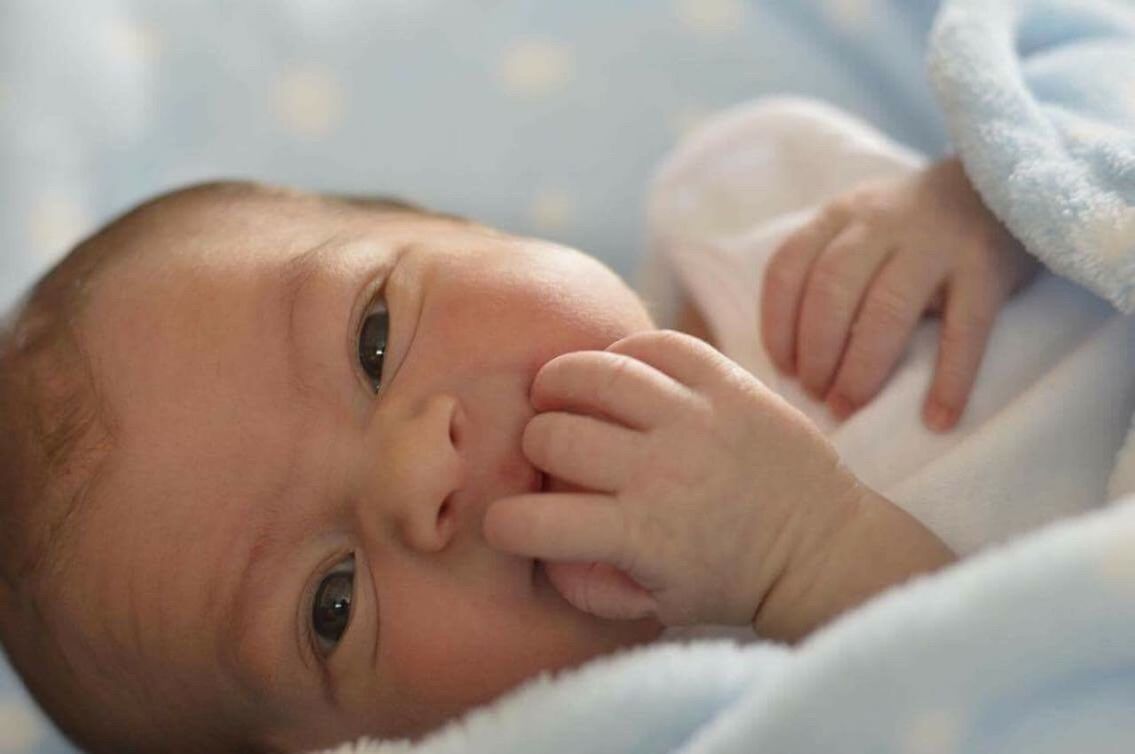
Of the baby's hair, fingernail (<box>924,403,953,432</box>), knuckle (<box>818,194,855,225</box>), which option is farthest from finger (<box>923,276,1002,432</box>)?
the baby's hair

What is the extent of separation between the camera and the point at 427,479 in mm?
788

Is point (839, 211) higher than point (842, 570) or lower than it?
higher

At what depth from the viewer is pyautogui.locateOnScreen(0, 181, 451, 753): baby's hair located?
0.89 metres

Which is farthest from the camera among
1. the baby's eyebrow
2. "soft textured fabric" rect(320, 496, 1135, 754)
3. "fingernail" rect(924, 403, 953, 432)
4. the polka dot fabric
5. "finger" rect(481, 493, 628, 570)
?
the polka dot fabric

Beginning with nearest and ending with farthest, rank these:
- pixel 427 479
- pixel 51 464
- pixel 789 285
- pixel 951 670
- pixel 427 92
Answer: pixel 951 670, pixel 427 479, pixel 51 464, pixel 789 285, pixel 427 92

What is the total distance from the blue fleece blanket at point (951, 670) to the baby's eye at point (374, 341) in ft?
0.83

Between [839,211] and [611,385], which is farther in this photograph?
[839,211]

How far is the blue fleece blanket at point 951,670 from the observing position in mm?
652

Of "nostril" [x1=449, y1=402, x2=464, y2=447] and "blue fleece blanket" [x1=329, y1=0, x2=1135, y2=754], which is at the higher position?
"nostril" [x1=449, y1=402, x2=464, y2=447]

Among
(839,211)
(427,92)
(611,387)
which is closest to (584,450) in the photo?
(611,387)

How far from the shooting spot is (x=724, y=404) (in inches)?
33.2

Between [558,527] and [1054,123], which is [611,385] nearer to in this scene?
[558,527]

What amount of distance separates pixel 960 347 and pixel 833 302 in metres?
0.12

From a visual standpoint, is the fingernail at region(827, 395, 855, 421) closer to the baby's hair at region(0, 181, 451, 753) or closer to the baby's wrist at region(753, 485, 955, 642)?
the baby's wrist at region(753, 485, 955, 642)
